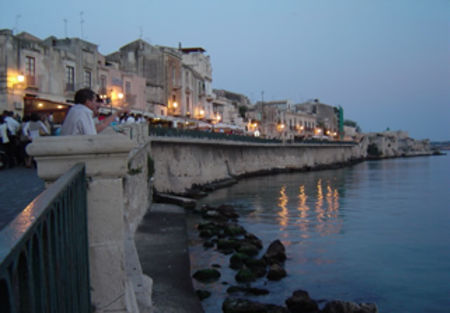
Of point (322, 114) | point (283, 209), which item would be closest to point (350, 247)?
point (283, 209)

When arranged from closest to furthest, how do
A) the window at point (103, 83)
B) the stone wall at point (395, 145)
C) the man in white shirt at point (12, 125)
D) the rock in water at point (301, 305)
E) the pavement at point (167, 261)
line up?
1. the pavement at point (167, 261)
2. the rock in water at point (301, 305)
3. the man in white shirt at point (12, 125)
4. the window at point (103, 83)
5. the stone wall at point (395, 145)

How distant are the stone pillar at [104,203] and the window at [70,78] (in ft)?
92.2

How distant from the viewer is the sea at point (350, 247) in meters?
13.0

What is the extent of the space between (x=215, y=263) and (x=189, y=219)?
7.84m

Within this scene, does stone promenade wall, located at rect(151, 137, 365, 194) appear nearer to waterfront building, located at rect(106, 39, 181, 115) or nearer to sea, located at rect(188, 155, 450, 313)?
sea, located at rect(188, 155, 450, 313)

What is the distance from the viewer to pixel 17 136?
13031 mm

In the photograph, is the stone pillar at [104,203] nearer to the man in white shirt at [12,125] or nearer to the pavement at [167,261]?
the pavement at [167,261]

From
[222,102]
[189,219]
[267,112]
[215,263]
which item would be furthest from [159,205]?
[267,112]

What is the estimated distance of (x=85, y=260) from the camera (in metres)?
3.55

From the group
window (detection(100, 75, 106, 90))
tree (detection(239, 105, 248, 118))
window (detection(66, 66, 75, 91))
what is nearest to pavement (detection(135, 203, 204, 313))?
window (detection(66, 66, 75, 91))

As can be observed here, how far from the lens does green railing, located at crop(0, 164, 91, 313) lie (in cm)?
140

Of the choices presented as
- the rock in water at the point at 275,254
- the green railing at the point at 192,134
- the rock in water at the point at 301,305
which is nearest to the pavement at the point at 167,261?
the rock in water at the point at 301,305

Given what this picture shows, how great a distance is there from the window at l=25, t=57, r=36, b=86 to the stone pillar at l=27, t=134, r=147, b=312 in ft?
78.4

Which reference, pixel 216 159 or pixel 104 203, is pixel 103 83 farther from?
pixel 104 203
